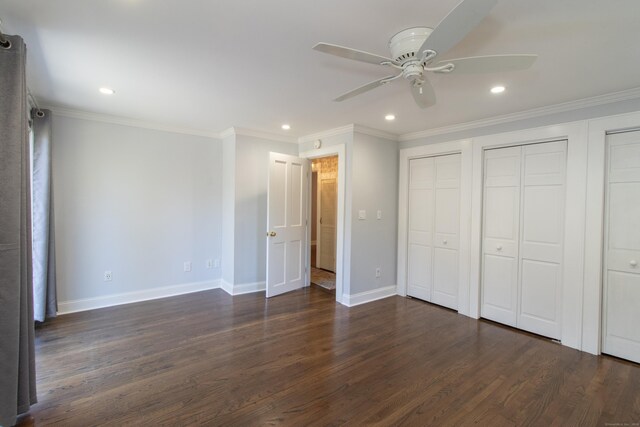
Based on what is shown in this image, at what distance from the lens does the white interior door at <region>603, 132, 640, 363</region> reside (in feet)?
8.82

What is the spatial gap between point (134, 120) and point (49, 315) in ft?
8.02

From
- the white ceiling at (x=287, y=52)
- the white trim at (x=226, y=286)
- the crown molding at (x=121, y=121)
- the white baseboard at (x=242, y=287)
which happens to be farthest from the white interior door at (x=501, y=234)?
the crown molding at (x=121, y=121)

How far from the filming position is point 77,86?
9.15 ft

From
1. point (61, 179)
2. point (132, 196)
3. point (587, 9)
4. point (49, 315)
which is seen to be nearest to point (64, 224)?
point (61, 179)

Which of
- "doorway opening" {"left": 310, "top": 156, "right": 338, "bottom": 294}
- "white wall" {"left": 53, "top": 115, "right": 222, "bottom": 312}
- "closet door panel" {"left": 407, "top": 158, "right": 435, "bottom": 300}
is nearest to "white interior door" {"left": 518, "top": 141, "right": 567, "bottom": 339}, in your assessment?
"closet door panel" {"left": 407, "top": 158, "right": 435, "bottom": 300}

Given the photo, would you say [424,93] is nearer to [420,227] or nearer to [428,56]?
[428,56]

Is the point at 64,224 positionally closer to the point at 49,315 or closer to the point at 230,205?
the point at 49,315

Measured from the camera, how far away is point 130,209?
394 cm

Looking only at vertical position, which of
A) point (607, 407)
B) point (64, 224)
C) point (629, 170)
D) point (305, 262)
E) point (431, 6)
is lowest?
point (607, 407)

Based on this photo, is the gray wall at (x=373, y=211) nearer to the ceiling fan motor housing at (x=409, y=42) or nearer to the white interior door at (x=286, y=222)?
the white interior door at (x=286, y=222)

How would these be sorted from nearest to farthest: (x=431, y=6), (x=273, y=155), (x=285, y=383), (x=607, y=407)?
(x=431, y=6) → (x=607, y=407) → (x=285, y=383) → (x=273, y=155)

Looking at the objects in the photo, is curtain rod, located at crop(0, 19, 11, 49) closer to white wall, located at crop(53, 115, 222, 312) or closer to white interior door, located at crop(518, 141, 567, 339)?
white wall, located at crop(53, 115, 222, 312)

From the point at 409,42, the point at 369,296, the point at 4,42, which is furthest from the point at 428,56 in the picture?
the point at 369,296

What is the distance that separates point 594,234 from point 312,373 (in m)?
2.85
